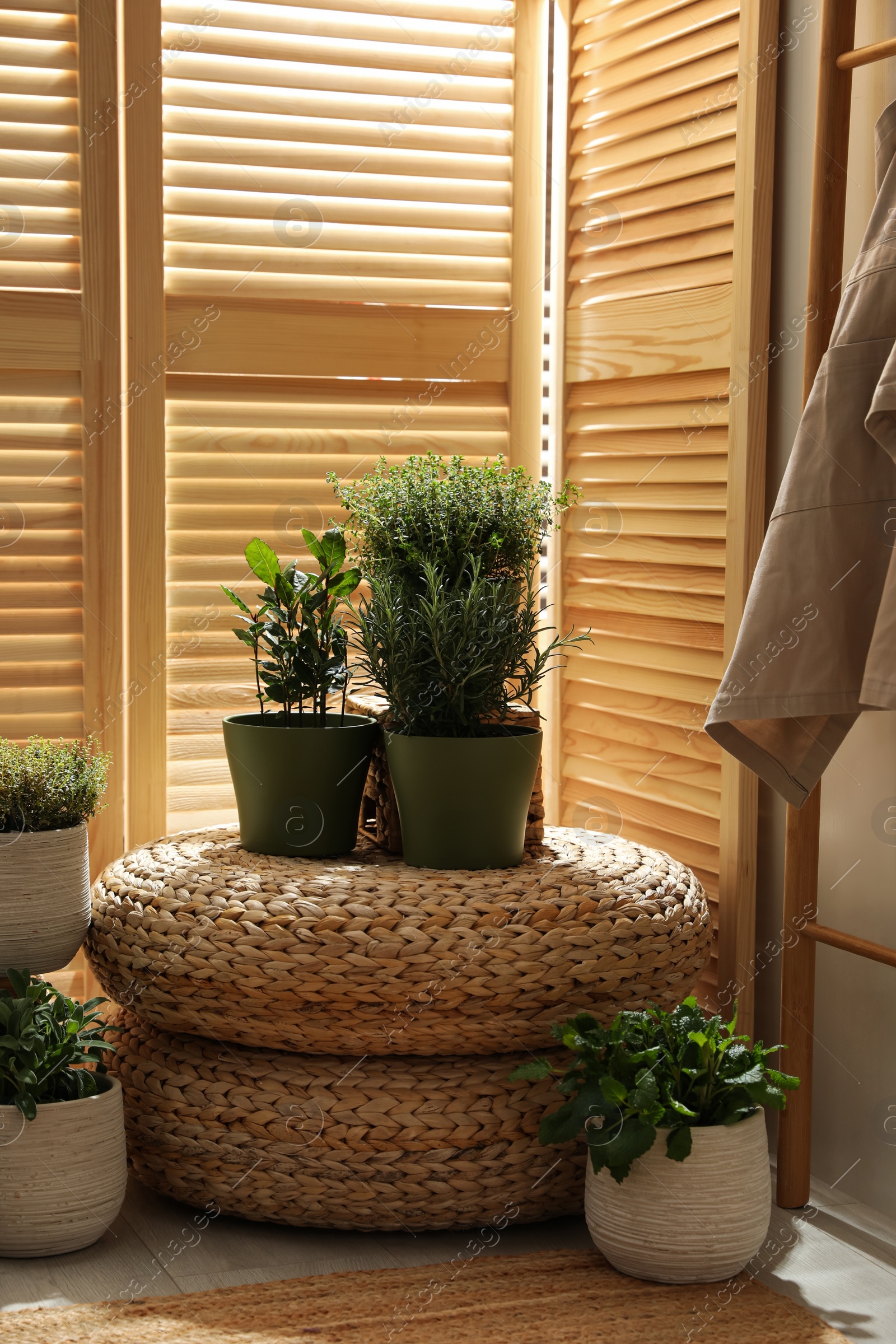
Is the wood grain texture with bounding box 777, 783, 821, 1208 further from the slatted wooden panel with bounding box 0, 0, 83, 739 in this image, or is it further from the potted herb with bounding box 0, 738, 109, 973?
the slatted wooden panel with bounding box 0, 0, 83, 739

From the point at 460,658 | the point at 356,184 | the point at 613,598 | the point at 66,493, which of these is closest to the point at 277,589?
the point at 460,658

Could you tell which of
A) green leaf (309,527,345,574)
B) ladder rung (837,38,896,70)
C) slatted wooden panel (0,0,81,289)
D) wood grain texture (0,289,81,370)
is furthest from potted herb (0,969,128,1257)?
ladder rung (837,38,896,70)

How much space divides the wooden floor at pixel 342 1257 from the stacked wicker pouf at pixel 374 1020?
36 mm

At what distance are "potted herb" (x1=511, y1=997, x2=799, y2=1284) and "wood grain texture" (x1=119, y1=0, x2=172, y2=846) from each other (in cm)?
89

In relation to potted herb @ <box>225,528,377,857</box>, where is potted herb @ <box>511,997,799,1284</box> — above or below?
below

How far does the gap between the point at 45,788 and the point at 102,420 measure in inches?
25.6

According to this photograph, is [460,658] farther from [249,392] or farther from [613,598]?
[249,392]

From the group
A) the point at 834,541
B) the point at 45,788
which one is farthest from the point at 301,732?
the point at 834,541

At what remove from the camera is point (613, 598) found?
2.21 m

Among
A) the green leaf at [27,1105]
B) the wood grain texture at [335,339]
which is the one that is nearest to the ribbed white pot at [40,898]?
the green leaf at [27,1105]

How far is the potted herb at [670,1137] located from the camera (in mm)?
1479

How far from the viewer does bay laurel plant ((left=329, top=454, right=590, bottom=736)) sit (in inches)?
66.4

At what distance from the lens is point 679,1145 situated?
146cm

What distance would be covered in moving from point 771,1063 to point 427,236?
1.43 metres
